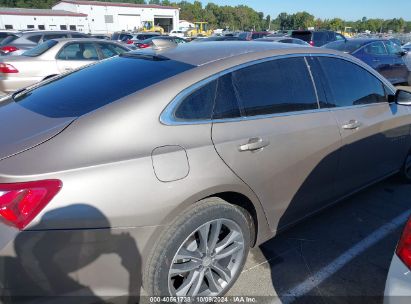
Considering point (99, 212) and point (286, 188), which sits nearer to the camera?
point (99, 212)

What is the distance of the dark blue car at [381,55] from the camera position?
10.0 metres

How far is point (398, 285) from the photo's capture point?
5.15 ft

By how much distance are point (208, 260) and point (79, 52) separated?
7.32 metres

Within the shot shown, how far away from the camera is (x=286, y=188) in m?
2.61

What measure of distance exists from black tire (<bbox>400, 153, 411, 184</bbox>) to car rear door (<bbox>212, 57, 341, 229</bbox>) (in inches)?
61.8

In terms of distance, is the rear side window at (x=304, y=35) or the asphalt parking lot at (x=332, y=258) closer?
the asphalt parking lot at (x=332, y=258)

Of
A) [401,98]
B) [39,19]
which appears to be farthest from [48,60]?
[39,19]

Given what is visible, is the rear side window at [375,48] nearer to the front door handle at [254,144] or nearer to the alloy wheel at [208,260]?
the front door handle at [254,144]

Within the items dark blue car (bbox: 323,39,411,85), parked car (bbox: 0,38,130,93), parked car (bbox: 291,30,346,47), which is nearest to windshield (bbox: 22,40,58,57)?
parked car (bbox: 0,38,130,93)

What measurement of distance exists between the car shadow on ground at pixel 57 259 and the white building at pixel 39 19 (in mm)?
69400

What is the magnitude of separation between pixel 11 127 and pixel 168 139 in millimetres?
912

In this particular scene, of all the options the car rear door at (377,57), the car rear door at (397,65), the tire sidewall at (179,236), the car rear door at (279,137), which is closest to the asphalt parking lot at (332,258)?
the car rear door at (279,137)

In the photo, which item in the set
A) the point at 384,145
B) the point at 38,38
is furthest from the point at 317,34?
the point at 384,145

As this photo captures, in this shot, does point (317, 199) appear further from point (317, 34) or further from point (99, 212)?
point (317, 34)
